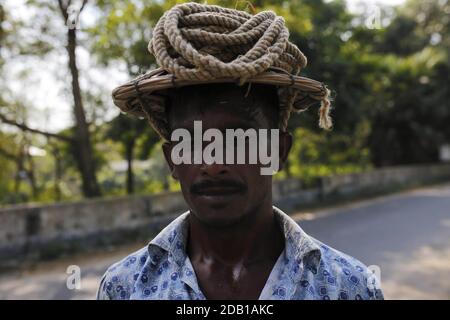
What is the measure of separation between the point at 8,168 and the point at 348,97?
10.1m

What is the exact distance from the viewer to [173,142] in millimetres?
1521

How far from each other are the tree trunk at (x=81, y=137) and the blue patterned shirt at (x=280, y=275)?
24.4ft

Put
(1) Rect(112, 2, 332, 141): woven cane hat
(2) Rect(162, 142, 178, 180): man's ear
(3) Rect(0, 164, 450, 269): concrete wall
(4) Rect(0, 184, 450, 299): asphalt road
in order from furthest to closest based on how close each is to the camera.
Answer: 1. (3) Rect(0, 164, 450, 269): concrete wall
2. (4) Rect(0, 184, 450, 299): asphalt road
3. (2) Rect(162, 142, 178, 180): man's ear
4. (1) Rect(112, 2, 332, 141): woven cane hat

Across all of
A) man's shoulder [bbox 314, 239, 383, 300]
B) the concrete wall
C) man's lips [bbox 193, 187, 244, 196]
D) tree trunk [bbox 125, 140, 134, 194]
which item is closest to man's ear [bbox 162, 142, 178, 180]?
man's lips [bbox 193, 187, 244, 196]

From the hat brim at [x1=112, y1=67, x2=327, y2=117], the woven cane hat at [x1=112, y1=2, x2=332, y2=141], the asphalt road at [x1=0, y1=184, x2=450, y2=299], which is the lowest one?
the asphalt road at [x1=0, y1=184, x2=450, y2=299]

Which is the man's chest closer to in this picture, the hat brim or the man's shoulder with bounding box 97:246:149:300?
the man's shoulder with bounding box 97:246:149:300

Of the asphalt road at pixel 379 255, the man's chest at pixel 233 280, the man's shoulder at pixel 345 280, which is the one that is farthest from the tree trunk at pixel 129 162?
the man's shoulder at pixel 345 280

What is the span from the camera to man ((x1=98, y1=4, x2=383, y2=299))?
4.56 feet

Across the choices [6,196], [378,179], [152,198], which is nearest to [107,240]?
[152,198]

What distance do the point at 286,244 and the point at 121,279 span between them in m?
0.56

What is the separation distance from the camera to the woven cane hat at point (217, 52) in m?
1.31

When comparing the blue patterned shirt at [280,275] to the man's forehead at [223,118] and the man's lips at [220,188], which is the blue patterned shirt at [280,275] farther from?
the man's forehead at [223,118]

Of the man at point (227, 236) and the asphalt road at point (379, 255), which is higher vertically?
the man at point (227, 236)

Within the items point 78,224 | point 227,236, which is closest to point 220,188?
point 227,236
